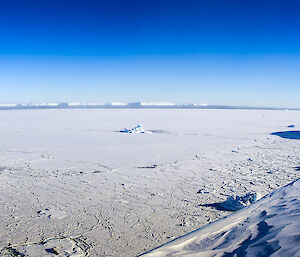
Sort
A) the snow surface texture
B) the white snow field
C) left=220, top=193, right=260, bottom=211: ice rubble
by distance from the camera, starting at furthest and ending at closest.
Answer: left=220, top=193, right=260, bottom=211: ice rubble < the white snow field < the snow surface texture

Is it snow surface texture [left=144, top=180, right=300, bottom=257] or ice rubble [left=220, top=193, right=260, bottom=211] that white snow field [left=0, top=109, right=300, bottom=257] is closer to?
snow surface texture [left=144, top=180, right=300, bottom=257]

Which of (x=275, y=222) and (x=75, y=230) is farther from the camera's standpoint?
(x=75, y=230)

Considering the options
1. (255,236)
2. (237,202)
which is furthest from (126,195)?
(255,236)

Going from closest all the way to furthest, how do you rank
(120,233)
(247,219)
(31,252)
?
(247,219)
(31,252)
(120,233)

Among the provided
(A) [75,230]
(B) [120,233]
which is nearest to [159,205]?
(B) [120,233]

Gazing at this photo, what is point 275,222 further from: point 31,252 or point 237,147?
point 237,147

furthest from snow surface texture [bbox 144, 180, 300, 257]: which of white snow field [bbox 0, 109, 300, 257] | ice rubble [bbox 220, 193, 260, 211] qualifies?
ice rubble [bbox 220, 193, 260, 211]

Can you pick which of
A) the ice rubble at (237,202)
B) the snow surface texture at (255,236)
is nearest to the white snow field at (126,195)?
the snow surface texture at (255,236)

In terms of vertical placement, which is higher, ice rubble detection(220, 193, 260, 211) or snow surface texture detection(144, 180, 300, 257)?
snow surface texture detection(144, 180, 300, 257)
